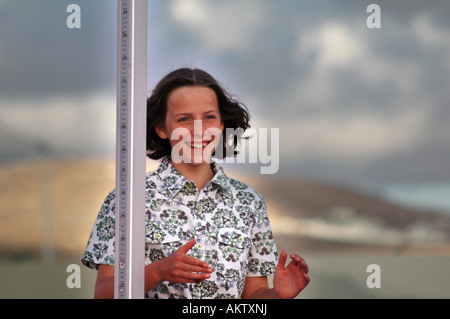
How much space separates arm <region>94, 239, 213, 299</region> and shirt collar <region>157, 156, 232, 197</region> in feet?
0.96

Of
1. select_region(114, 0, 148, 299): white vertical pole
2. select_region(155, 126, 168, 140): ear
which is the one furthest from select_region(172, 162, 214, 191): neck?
select_region(114, 0, 148, 299): white vertical pole

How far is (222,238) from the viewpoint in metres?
2.82

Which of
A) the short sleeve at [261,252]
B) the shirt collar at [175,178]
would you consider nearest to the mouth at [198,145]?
the shirt collar at [175,178]

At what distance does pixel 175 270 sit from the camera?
2.61 m

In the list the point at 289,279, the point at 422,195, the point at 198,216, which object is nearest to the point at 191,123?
the point at 198,216

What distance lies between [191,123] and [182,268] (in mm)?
620

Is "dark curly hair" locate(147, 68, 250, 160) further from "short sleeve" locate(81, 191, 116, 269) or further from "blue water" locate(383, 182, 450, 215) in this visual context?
"blue water" locate(383, 182, 450, 215)

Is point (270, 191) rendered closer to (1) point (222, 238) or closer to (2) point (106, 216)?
(1) point (222, 238)

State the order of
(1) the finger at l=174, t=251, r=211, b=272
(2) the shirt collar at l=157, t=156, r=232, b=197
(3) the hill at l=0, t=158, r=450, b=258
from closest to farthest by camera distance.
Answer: (1) the finger at l=174, t=251, r=211, b=272
(2) the shirt collar at l=157, t=156, r=232, b=197
(3) the hill at l=0, t=158, r=450, b=258

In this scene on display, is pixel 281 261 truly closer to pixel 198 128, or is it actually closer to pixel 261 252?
pixel 261 252

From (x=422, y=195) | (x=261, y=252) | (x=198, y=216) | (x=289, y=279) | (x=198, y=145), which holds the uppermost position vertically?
(x=198, y=145)

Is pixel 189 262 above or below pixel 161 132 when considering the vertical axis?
below

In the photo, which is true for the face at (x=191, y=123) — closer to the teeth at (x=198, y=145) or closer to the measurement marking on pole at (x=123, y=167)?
the teeth at (x=198, y=145)

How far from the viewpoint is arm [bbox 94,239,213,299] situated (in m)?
2.61
